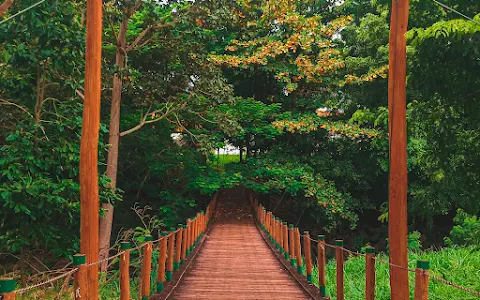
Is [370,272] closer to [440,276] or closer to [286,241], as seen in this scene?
[440,276]

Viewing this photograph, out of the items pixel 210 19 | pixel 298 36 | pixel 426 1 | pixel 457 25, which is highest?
pixel 298 36

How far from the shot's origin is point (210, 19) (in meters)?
13.9

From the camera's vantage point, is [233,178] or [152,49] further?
[233,178]

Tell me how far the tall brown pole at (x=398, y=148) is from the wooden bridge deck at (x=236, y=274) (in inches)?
67.0

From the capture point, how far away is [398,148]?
6.93 metres

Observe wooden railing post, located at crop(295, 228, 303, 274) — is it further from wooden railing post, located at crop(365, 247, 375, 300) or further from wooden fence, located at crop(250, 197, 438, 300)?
wooden railing post, located at crop(365, 247, 375, 300)

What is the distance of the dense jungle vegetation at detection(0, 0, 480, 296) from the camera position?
9023 mm

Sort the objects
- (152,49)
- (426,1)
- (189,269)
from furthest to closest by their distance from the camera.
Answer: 1. (152,49)
2. (189,269)
3. (426,1)

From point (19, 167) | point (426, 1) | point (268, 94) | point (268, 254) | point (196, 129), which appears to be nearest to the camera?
point (426, 1)

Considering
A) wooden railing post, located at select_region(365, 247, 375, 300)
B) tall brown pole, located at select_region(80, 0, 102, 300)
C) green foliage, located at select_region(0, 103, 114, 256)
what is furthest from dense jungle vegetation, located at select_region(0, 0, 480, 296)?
wooden railing post, located at select_region(365, 247, 375, 300)

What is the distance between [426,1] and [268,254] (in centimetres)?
728

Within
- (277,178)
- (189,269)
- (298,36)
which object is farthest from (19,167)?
(298,36)

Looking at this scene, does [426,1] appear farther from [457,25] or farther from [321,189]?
[321,189]

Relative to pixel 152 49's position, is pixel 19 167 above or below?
below
